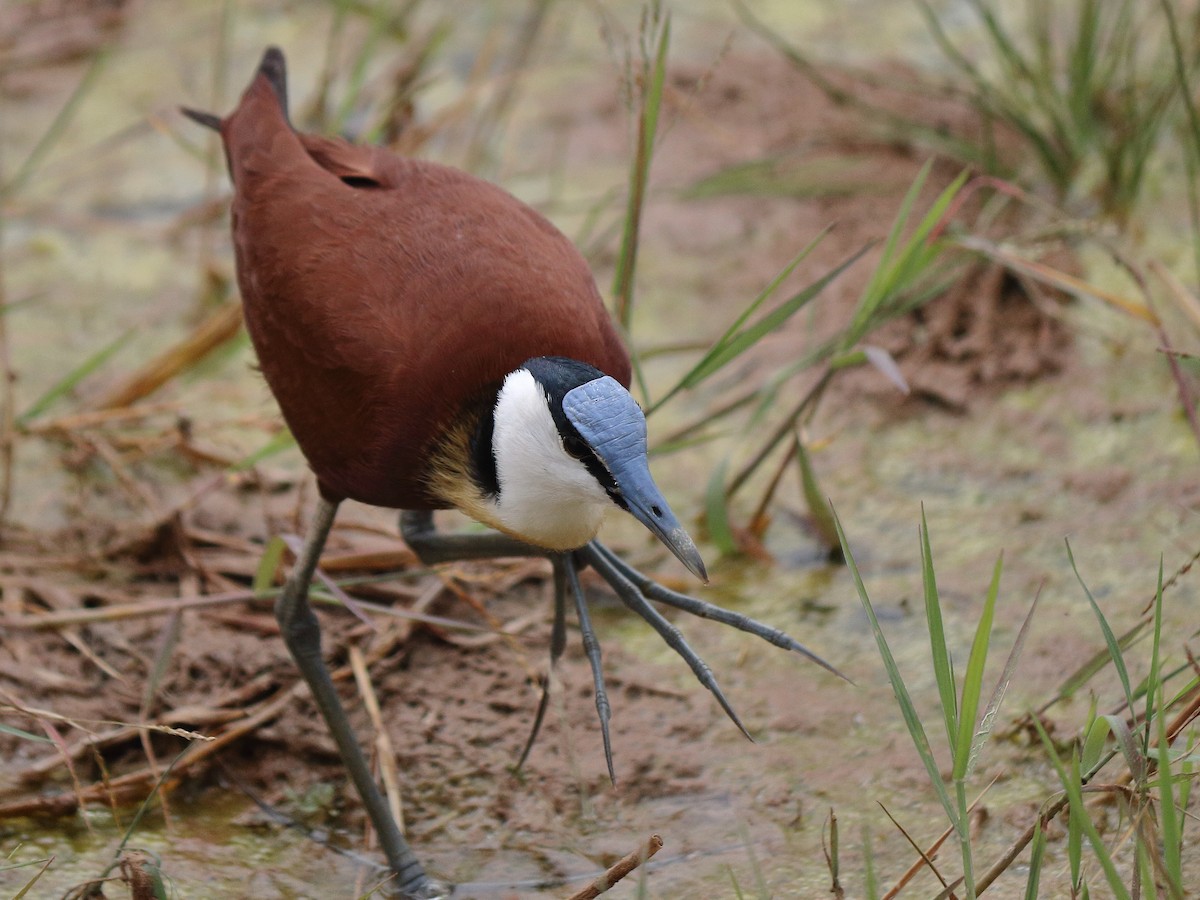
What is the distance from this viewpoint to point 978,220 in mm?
4117

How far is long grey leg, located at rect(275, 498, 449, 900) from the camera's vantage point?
266cm

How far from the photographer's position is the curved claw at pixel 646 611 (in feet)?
8.55

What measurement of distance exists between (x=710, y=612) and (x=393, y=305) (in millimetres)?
803

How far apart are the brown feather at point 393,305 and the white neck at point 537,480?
0.31 feet

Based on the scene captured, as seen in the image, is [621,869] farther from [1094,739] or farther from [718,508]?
[718,508]

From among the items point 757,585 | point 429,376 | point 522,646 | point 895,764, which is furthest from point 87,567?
point 895,764

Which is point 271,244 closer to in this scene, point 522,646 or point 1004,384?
point 522,646

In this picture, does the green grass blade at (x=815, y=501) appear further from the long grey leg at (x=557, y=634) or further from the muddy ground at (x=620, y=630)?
the long grey leg at (x=557, y=634)

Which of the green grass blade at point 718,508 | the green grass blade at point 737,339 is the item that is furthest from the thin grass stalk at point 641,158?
the green grass blade at point 718,508

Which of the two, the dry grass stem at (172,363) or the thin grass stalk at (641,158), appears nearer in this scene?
the thin grass stalk at (641,158)

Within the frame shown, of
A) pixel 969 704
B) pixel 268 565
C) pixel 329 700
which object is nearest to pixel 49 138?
pixel 268 565

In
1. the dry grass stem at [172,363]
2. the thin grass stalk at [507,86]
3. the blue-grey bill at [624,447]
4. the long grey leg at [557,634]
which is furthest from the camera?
the thin grass stalk at [507,86]

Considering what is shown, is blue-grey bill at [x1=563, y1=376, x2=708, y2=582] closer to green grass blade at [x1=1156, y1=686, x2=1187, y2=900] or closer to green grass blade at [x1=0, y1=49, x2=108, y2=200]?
green grass blade at [x1=1156, y1=686, x2=1187, y2=900]

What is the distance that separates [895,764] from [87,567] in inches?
74.3
